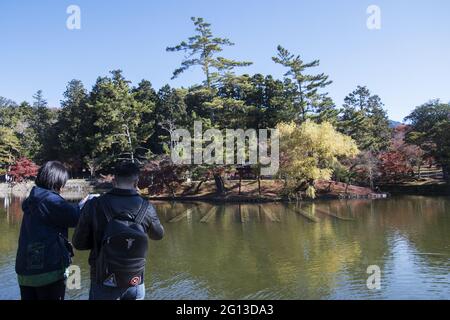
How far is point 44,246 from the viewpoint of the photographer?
2.71 m

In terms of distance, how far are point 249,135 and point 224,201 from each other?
4.36 metres

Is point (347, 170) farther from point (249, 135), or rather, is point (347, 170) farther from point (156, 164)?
point (156, 164)

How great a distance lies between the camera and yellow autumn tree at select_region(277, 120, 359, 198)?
2380 cm

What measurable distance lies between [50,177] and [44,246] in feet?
1.48

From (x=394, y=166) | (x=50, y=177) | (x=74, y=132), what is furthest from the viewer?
(x=74, y=132)

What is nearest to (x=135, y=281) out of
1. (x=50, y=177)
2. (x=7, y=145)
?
(x=50, y=177)

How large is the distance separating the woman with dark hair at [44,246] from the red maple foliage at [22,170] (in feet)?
108

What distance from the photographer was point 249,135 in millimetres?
26641

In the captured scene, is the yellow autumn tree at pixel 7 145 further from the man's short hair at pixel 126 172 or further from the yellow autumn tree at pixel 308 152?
the man's short hair at pixel 126 172

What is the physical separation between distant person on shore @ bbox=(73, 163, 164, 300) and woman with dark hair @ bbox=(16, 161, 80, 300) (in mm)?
185

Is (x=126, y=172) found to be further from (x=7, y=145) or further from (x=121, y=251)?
(x=7, y=145)

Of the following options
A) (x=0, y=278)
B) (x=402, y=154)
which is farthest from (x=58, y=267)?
(x=402, y=154)

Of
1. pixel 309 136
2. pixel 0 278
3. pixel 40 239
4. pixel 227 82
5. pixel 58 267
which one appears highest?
pixel 227 82

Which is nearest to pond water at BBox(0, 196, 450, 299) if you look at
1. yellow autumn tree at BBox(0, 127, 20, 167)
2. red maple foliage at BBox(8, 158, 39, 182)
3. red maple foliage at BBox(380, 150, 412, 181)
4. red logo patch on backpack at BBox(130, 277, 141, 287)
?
red logo patch on backpack at BBox(130, 277, 141, 287)
